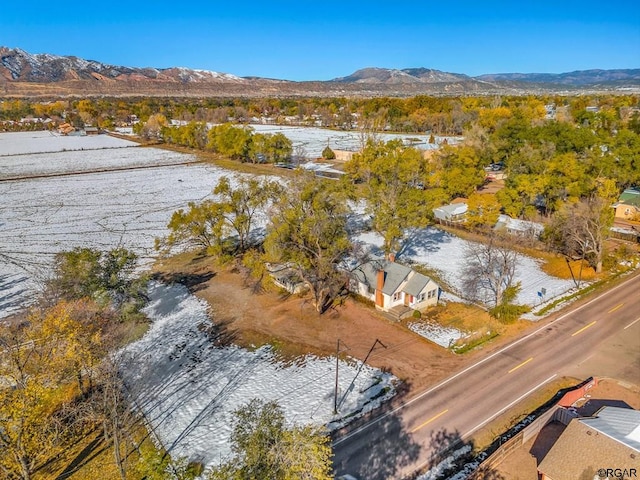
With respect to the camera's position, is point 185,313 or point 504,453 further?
point 185,313

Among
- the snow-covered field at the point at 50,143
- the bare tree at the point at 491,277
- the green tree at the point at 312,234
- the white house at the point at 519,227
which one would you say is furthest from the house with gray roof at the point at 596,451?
the snow-covered field at the point at 50,143

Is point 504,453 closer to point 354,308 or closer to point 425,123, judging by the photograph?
point 354,308

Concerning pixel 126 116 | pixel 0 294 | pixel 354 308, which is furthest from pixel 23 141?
pixel 354 308

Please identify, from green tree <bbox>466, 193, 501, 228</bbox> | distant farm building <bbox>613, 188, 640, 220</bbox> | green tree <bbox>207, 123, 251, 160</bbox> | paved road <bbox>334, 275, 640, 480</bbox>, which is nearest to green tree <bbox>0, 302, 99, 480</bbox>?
paved road <bbox>334, 275, 640, 480</bbox>

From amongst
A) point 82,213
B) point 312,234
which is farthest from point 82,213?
point 312,234

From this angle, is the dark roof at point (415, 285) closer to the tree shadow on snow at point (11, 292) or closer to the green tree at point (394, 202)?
the green tree at point (394, 202)

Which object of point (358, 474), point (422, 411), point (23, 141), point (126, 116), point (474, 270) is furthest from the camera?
point (126, 116)

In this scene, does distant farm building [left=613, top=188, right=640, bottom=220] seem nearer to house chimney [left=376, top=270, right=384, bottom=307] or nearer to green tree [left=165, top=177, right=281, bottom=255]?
house chimney [left=376, top=270, right=384, bottom=307]
